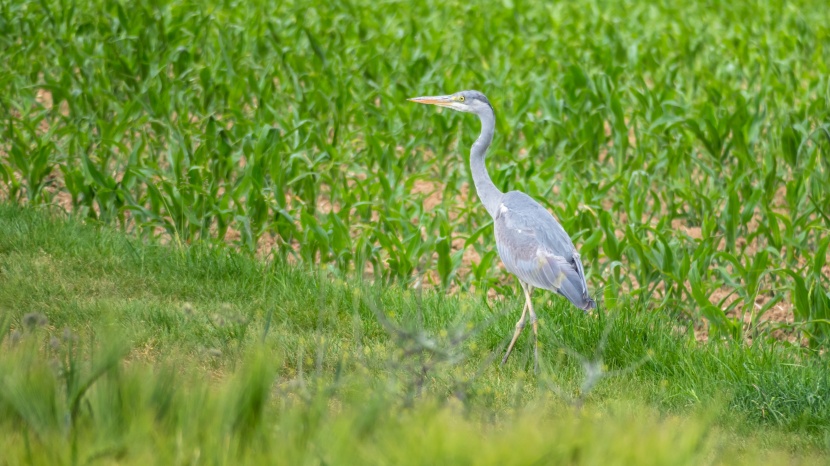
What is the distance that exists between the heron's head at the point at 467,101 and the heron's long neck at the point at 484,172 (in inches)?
1.6

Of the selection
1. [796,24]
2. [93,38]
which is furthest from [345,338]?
[796,24]

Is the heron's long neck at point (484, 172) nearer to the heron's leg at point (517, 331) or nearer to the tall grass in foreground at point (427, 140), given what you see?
the tall grass in foreground at point (427, 140)

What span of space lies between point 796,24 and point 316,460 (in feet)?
36.9

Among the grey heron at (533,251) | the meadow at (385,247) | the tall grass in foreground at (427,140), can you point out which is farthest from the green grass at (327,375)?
the tall grass in foreground at (427,140)

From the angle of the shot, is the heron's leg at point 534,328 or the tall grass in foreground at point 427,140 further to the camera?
the tall grass in foreground at point 427,140

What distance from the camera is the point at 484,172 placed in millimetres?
5695

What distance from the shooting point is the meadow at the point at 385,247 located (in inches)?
120

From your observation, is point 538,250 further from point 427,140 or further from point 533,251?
point 427,140

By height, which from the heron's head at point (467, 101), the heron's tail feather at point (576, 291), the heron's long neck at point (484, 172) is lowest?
the heron's tail feather at point (576, 291)

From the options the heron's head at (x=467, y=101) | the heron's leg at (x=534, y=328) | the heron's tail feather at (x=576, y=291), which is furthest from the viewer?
the heron's head at (x=467, y=101)

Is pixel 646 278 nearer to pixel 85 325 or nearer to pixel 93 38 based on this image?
pixel 85 325

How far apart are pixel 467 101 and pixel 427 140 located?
2.59m

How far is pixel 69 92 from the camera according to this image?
8.22 m

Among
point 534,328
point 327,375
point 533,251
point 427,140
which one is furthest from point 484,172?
point 427,140
